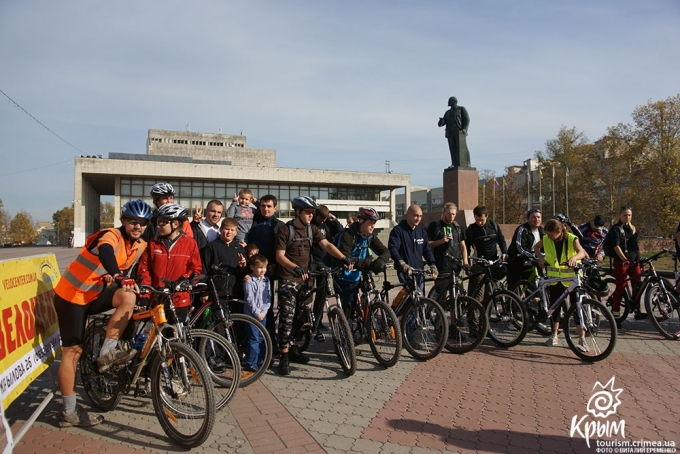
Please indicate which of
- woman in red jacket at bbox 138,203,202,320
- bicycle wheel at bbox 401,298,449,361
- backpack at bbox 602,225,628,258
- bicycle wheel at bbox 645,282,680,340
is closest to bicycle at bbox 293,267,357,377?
bicycle wheel at bbox 401,298,449,361

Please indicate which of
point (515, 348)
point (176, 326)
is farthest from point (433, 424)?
point (515, 348)

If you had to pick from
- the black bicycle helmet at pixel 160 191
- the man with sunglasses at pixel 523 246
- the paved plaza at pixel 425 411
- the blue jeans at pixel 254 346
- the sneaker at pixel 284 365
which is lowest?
the paved plaza at pixel 425 411

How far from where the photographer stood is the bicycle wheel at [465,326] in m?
6.02

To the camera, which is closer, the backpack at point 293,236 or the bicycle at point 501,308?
the backpack at point 293,236

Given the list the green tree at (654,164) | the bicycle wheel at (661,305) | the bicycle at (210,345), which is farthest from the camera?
the green tree at (654,164)

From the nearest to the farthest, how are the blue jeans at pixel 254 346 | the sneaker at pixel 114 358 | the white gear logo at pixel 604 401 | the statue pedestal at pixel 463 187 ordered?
the sneaker at pixel 114 358
the white gear logo at pixel 604 401
the blue jeans at pixel 254 346
the statue pedestal at pixel 463 187

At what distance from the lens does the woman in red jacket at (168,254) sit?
4.52 metres

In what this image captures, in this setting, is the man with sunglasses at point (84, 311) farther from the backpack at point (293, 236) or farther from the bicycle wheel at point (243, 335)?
the backpack at point (293, 236)

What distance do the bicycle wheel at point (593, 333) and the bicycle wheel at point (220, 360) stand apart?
3.97 metres

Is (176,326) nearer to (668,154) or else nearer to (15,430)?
(15,430)

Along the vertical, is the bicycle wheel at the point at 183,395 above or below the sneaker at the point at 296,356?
above

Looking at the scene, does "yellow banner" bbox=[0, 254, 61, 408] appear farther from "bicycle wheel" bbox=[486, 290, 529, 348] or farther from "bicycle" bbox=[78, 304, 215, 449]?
"bicycle wheel" bbox=[486, 290, 529, 348]

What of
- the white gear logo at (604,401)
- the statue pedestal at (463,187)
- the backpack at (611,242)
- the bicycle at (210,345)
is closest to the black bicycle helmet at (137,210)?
the bicycle at (210,345)

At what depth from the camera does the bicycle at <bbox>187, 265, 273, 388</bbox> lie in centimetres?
494
